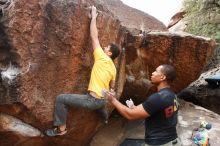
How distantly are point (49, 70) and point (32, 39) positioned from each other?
0.60 m

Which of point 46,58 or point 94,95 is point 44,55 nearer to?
point 46,58

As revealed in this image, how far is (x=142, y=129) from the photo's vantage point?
9219 millimetres

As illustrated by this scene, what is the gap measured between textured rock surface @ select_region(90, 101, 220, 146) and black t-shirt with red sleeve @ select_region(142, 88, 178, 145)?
371cm

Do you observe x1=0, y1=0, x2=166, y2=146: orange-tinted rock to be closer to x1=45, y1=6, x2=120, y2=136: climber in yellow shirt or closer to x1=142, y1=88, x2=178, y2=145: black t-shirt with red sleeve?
x1=45, y1=6, x2=120, y2=136: climber in yellow shirt

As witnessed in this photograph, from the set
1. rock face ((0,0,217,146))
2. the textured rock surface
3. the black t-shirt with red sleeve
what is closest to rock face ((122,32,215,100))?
the textured rock surface

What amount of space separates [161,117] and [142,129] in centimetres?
448

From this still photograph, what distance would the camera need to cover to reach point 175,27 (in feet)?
64.5

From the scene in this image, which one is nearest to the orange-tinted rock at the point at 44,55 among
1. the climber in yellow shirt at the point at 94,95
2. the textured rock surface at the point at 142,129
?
the climber in yellow shirt at the point at 94,95

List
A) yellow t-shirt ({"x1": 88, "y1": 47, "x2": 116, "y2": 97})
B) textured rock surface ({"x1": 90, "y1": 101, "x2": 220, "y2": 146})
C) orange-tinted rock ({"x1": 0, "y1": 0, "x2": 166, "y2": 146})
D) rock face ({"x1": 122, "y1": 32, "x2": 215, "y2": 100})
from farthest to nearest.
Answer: rock face ({"x1": 122, "y1": 32, "x2": 215, "y2": 100}) < textured rock surface ({"x1": 90, "y1": 101, "x2": 220, "y2": 146}) < yellow t-shirt ({"x1": 88, "y1": 47, "x2": 116, "y2": 97}) < orange-tinted rock ({"x1": 0, "y1": 0, "x2": 166, "y2": 146})

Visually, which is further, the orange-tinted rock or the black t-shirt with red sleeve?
the orange-tinted rock

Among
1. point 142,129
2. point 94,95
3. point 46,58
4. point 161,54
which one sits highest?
point 46,58

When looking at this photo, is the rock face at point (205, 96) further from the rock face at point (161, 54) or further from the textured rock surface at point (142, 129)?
the rock face at point (161, 54)

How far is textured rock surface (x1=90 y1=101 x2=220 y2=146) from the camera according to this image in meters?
8.62

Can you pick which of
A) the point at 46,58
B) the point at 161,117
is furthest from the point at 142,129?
the point at 161,117
